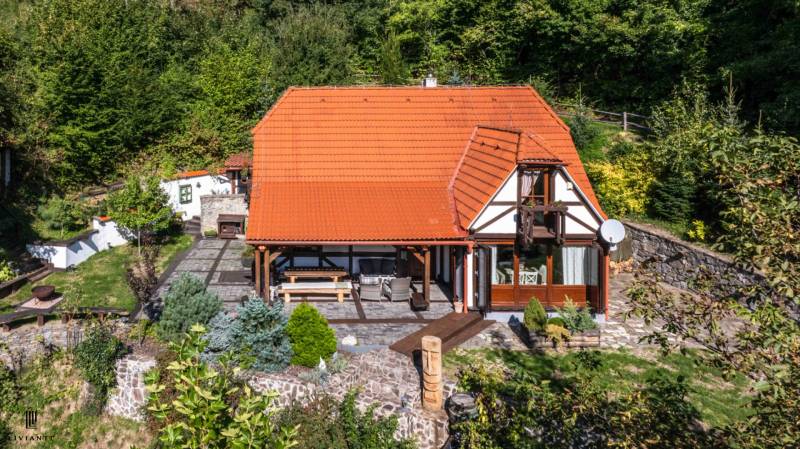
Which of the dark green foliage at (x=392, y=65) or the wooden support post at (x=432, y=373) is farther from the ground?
the dark green foliage at (x=392, y=65)

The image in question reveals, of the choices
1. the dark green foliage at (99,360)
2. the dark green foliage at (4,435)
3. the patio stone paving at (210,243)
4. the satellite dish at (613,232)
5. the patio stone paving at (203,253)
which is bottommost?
the dark green foliage at (4,435)

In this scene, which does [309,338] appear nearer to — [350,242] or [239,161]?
[350,242]

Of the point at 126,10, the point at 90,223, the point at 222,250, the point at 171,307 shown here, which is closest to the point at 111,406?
the point at 171,307

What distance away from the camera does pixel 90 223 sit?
2266cm

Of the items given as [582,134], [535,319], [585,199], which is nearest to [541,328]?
[535,319]

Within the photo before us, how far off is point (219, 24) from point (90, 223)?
18.5 meters

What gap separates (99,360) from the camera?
12961mm

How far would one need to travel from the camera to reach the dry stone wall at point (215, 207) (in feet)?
80.5

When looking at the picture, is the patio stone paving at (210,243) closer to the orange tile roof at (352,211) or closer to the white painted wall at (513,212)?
the orange tile roof at (352,211)

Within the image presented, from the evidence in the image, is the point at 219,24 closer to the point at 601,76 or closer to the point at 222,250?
the point at 222,250

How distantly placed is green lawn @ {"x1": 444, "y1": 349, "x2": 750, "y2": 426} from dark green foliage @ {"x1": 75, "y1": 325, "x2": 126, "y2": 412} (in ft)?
24.5

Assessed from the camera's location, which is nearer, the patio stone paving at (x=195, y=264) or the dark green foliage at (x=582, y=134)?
the patio stone paving at (x=195, y=264)

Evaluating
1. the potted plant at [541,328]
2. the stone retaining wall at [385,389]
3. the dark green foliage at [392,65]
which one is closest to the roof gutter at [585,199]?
the potted plant at [541,328]

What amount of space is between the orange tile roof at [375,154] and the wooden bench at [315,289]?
1614mm
